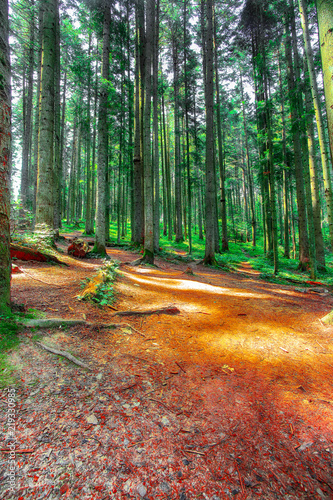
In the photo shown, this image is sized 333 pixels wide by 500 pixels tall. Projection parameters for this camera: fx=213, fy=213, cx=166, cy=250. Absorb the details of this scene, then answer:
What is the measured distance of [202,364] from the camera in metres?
2.89

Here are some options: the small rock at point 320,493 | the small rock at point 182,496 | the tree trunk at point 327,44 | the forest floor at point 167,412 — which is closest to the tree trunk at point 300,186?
the forest floor at point 167,412

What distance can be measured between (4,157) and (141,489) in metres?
3.38

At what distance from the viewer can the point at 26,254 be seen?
6.17 metres

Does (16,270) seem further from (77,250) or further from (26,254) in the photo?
(77,250)

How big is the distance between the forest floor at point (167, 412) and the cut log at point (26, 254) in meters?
2.44

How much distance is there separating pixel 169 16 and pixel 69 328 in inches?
923

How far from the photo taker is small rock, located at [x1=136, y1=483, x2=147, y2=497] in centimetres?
130

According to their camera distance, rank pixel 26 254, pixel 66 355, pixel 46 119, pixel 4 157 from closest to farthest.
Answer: pixel 66 355
pixel 4 157
pixel 26 254
pixel 46 119

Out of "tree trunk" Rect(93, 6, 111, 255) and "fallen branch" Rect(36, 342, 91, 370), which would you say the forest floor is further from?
"tree trunk" Rect(93, 6, 111, 255)

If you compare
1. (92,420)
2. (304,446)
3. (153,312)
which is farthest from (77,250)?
(304,446)

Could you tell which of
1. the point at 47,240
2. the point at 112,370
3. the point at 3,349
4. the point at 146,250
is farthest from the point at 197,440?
the point at 146,250

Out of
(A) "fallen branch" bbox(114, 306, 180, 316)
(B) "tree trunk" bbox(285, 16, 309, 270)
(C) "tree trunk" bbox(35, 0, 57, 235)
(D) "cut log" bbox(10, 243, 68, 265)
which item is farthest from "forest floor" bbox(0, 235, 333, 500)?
(B) "tree trunk" bbox(285, 16, 309, 270)

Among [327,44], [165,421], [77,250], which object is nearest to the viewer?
[165,421]

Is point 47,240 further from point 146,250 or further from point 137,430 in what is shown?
point 137,430
